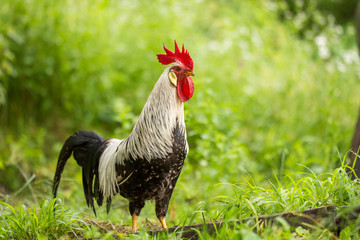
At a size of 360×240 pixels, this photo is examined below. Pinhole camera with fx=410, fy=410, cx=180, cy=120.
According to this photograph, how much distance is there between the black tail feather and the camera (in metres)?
3.19

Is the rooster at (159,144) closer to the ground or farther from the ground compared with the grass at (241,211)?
farther from the ground

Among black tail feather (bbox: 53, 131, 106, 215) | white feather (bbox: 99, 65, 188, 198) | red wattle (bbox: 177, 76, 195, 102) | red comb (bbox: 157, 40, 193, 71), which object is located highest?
red comb (bbox: 157, 40, 193, 71)

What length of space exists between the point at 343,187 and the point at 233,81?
198 inches

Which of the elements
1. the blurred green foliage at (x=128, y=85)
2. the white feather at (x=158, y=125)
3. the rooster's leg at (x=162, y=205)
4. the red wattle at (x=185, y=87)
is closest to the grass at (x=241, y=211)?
the rooster's leg at (x=162, y=205)

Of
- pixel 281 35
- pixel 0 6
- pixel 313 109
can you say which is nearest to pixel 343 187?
pixel 313 109

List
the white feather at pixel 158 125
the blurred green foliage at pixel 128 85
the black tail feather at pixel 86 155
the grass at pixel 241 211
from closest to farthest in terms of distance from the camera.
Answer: the grass at pixel 241 211 < the white feather at pixel 158 125 < the black tail feather at pixel 86 155 < the blurred green foliage at pixel 128 85

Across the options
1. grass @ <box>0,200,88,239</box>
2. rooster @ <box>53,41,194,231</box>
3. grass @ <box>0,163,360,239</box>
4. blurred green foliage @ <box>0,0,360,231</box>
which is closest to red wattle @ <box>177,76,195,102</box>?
rooster @ <box>53,41,194,231</box>

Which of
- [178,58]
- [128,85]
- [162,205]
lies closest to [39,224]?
[162,205]

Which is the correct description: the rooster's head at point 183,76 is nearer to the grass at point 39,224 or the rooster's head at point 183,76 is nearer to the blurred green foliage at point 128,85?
the grass at point 39,224

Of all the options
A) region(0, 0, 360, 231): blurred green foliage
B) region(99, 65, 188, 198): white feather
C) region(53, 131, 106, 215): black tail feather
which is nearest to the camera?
region(99, 65, 188, 198): white feather

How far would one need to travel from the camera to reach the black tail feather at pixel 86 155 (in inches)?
125

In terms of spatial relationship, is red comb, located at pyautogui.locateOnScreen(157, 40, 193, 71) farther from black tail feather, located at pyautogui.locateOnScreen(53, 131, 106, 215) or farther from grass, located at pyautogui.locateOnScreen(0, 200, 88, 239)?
grass, located at pyautogui.locateOnScreen(0, 200, 88, 239)

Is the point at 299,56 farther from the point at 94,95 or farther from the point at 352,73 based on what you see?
the point at 94,95

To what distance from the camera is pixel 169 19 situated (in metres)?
7.30
